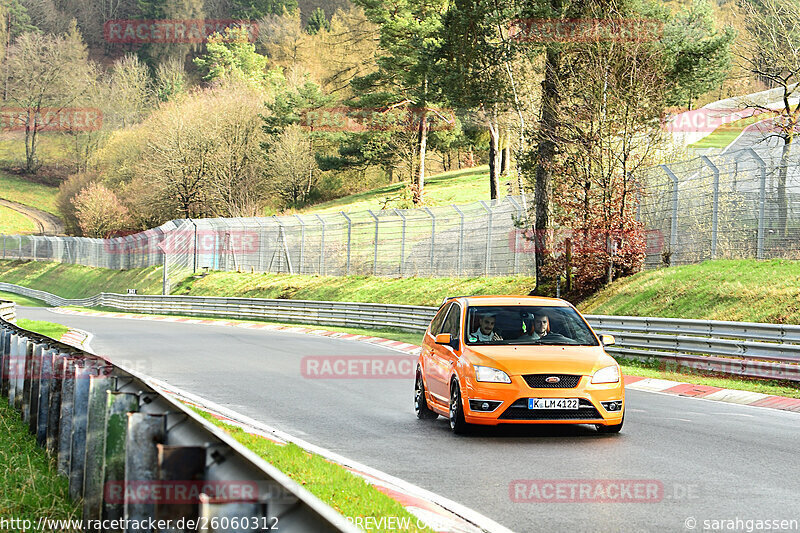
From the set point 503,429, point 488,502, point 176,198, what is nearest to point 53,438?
point 488,502

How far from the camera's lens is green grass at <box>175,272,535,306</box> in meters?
35.2

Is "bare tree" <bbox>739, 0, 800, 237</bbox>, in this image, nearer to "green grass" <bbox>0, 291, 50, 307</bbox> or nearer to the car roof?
the car roof

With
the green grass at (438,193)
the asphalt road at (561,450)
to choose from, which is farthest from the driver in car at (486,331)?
the green grass at (438,193)

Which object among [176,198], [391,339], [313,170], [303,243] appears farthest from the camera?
[313,170]

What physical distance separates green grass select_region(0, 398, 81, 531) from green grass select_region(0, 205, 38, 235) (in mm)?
107390

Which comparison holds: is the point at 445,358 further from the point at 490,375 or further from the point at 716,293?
the point at 716,293

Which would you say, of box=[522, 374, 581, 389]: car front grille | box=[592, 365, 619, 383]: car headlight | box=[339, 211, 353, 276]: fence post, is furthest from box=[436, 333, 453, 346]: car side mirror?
box=[339, 211, 353, 276]: fence post

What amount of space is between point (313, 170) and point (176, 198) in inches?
491

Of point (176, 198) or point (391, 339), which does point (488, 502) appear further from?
point (176, 198)

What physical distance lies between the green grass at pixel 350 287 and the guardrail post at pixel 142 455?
1112 inches

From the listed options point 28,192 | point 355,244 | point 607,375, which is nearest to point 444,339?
point 607,375

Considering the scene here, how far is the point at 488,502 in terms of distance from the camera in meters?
7.61

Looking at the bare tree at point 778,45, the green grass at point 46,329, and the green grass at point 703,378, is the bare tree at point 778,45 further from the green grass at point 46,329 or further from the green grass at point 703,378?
the green grass at point 46,329

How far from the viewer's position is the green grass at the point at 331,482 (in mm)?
6973
